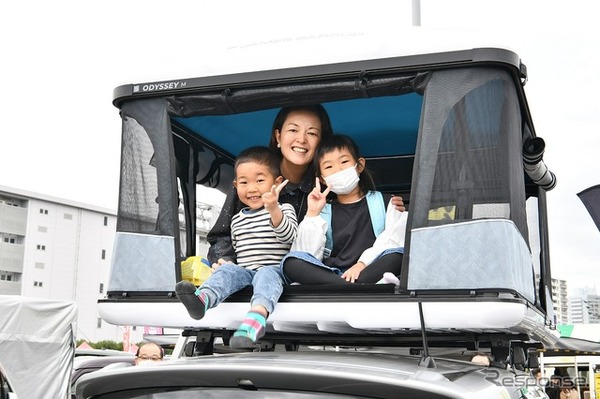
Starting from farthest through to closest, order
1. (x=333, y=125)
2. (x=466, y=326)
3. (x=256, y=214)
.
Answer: (x=333, y=125), (x=256, y=214), (x=466, y=326)

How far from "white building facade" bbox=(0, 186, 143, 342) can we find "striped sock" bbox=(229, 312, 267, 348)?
63344 mm

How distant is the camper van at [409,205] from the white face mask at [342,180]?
62cm

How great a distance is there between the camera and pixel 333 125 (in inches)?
222

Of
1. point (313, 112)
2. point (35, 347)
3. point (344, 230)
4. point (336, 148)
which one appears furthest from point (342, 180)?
point (35, 347)

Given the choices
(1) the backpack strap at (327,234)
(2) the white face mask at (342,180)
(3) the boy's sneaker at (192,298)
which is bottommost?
(3) the boy's sneaker at (192,298)

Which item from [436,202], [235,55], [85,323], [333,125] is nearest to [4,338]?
[333,125]

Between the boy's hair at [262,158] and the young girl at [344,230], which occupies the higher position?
the boy's hair at [262,158]

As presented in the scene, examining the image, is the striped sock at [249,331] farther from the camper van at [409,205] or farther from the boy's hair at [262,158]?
the boy's hair at [262,158]

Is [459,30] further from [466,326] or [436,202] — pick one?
[466,326]

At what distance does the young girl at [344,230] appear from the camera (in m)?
4.10

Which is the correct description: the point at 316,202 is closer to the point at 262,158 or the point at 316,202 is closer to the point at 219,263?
the point at 262,158

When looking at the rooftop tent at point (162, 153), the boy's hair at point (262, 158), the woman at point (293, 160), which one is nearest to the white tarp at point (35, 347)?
the rooftop tent at point (162, 153)

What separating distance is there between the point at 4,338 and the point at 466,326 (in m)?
8.72

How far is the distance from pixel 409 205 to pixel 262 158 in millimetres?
1339
